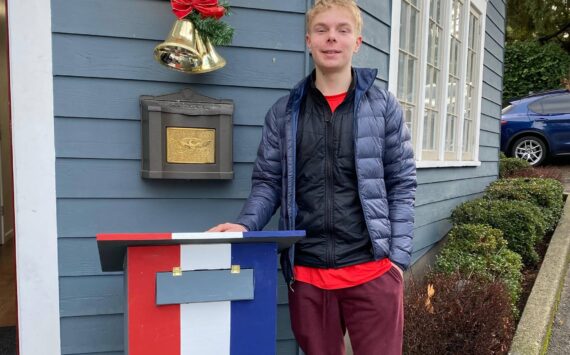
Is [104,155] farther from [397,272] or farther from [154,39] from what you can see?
[397,272]

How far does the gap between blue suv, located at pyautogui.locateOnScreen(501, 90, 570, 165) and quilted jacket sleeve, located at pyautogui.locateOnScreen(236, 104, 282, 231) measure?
8.11m

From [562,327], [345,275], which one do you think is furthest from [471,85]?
[345,275]

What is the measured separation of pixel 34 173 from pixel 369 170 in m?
1.43

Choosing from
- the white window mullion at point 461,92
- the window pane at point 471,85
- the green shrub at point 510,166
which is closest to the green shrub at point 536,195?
the window pane at point 471,85

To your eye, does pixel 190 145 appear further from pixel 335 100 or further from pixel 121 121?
pixel 335 100

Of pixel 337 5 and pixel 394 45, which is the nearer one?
pixel 337 5

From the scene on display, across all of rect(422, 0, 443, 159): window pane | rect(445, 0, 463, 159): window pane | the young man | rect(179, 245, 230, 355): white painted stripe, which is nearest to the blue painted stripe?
rect(179, 245, 230, 355): white painted stripe

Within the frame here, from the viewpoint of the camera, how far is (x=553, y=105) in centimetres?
823

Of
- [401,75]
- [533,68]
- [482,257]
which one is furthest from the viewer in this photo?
[533,68]

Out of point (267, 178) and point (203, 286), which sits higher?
point (267, 178)

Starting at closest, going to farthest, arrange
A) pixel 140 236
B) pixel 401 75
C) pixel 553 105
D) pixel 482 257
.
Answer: pixel 140 236
pixel 482 257
pixel 401 75
pixel 553 105

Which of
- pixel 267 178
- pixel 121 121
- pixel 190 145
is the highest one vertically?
pixel 121 121

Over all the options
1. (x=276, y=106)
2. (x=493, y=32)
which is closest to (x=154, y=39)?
(x=276, y=106)

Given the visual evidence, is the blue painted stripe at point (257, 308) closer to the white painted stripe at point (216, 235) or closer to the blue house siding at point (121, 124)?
the white painted stripe at point (216, 235)
